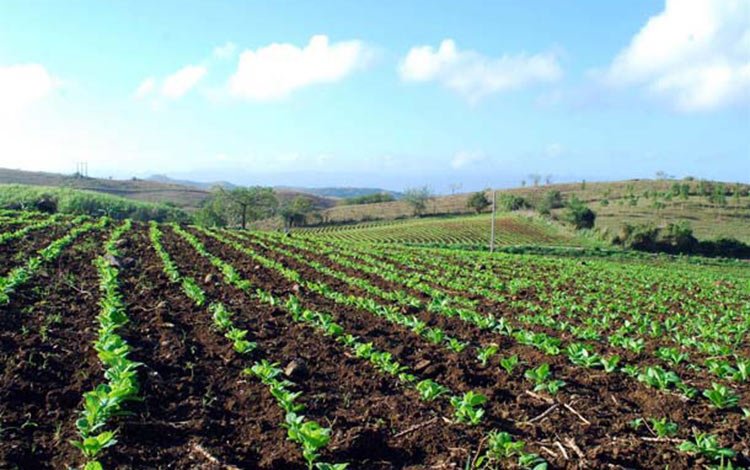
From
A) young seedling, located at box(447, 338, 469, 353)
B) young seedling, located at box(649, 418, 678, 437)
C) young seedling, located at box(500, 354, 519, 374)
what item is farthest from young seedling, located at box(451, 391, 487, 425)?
young seedling, located at box(447, 338, 469, 353)

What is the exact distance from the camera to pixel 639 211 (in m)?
70.9

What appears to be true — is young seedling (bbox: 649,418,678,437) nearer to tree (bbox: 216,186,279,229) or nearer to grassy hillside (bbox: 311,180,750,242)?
grassy hillside (bbox: 311,180,750,242)

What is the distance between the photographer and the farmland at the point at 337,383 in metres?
4.08

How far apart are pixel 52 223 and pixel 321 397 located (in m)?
23.5

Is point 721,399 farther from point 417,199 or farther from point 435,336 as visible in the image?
point 417,199

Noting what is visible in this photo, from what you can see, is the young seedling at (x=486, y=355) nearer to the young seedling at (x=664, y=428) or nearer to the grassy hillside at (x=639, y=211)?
the young seedling at (x=664, y=428)

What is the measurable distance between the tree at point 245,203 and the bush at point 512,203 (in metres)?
35.7

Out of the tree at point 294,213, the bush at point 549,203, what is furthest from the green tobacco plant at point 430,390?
the tree at point 294,213

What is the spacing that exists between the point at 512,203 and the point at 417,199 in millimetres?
15043

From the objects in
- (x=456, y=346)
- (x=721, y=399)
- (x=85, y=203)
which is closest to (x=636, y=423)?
(x=721, y=399)

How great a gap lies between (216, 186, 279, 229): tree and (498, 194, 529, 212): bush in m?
35.7

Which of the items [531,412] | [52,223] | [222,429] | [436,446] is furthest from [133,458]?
[52,223]

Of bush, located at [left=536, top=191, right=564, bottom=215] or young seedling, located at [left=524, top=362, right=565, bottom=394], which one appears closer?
young seedling, located at [left=524, top=362, right=565, bottom=394]

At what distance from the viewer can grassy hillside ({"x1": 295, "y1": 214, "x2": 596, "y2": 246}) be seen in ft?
168
